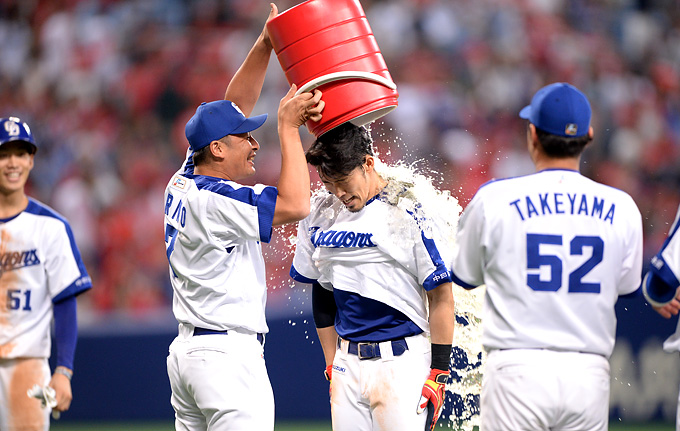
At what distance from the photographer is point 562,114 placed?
3266 millimetres

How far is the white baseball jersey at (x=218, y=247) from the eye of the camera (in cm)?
378

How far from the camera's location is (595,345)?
10.6 feet

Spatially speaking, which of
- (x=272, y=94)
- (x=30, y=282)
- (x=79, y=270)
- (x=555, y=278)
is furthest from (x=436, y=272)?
(x=272, y=94)

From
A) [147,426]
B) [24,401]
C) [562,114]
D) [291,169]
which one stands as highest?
[562,114]

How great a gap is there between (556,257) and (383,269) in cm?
100

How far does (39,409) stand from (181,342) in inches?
46.8

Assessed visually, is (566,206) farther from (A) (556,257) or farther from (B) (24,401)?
(B) (24,401)

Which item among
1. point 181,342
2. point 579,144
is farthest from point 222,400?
point 579,144

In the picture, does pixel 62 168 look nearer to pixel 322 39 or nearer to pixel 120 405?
pixel 120 405

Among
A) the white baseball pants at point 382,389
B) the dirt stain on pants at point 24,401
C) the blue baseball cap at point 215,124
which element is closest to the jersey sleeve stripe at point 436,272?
the white baseball pants at point 382,389

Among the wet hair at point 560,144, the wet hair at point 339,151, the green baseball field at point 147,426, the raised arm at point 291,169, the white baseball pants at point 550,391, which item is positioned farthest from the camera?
the green baseball field at point 147,426

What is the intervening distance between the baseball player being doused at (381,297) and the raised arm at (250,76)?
0.73 metres

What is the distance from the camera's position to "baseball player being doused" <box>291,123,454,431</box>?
3.86 metres

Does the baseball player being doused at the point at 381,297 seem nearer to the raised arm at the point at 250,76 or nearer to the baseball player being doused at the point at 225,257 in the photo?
the baseball player being doused at the point at 225,257
